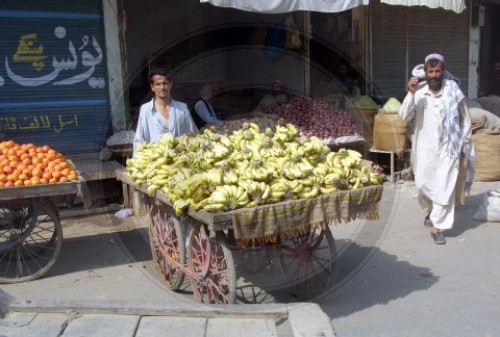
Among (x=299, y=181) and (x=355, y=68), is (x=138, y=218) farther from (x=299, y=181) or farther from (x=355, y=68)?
Result: (x=355, y=68)

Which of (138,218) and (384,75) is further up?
(384,75)

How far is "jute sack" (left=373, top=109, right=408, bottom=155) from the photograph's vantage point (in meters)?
7.55

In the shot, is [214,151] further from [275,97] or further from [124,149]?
[275,97]

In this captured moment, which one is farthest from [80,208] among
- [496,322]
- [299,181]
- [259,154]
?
[496,322]

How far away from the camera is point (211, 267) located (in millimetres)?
3445

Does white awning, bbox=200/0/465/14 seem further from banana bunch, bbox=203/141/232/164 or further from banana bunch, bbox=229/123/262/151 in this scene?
banana bunch, bbox=203/141/232/164

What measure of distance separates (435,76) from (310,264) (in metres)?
2.35

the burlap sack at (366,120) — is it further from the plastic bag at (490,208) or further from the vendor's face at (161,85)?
the vendor's face at (161,85)

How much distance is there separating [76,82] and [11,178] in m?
2.65

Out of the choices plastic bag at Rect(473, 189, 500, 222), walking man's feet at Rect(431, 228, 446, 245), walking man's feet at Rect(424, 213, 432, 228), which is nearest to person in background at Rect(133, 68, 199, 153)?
walking man's feet at Rect(431, 228, 446, 245)

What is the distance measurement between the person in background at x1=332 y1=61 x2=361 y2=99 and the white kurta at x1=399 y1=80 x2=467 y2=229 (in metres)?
3.44

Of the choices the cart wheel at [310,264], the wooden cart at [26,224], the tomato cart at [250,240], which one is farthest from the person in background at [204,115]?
the cart wheel at [310,264]

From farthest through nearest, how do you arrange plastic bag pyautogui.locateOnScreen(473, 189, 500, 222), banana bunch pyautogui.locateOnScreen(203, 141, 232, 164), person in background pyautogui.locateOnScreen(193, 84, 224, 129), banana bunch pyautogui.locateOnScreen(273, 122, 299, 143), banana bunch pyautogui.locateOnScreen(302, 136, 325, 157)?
person in background pyautogui.locateOnScreen(193, 84, 224, 129), plastic bag pyautogui.locateOnScreen(473, 189, 500, 222), banana bunch pyautogui.locateOnScreen(273, 122, 299, 143), banana bunch pyautogui.locateOnScreen(302, 136, 325, 157), banana bunch pyautogui.locateOnScreen(203, 141, 232, 164)

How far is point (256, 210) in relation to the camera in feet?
9.86
